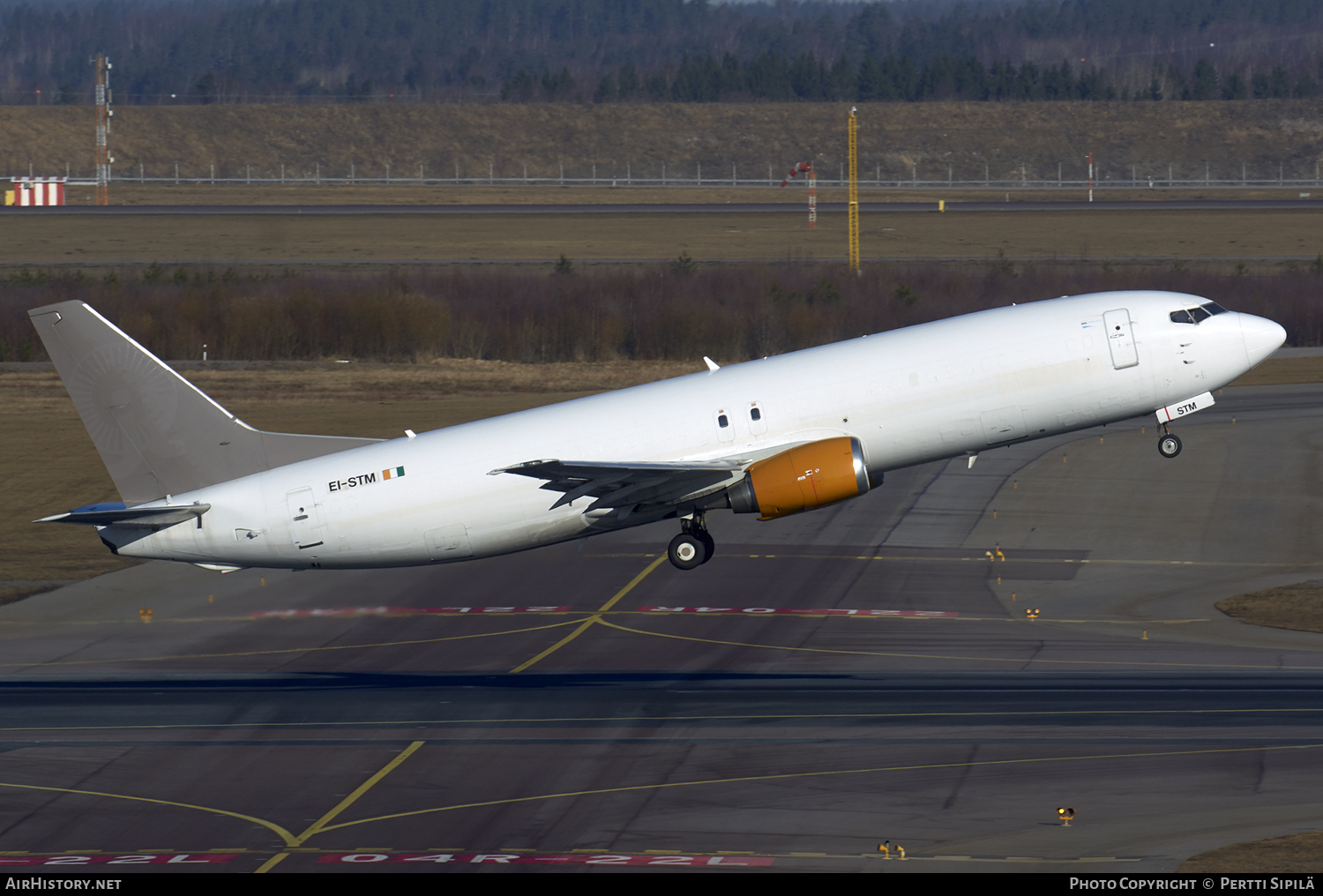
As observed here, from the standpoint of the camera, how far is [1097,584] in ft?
194

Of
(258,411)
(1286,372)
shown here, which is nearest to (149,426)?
(258,411)

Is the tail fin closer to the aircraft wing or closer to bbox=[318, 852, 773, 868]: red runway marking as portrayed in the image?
the aircraft wing

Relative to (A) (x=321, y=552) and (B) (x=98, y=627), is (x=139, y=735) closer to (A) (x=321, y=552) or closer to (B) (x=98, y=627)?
(A) (x=321, y=552)

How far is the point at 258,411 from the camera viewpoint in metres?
89.5

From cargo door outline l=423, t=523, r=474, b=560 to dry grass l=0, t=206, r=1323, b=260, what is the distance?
94023mm

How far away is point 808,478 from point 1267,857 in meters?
14.2

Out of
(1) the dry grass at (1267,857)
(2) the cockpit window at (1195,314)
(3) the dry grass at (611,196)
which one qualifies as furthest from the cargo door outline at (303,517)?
(3) the dry grass at (611,196)

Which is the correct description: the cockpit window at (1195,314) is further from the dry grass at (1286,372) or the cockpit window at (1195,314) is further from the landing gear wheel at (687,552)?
the dry grass at (1286,372)

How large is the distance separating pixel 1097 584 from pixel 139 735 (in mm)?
35341

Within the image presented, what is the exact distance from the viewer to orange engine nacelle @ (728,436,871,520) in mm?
40375

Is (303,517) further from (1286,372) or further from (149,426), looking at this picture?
(1286,372)

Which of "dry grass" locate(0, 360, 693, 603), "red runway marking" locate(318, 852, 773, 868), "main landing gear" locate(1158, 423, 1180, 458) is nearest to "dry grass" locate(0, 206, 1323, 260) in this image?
"dry grass" locate(0, 360, 693, 603)

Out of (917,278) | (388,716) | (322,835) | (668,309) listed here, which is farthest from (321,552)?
(917,278)

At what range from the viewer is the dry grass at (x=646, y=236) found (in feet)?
451
